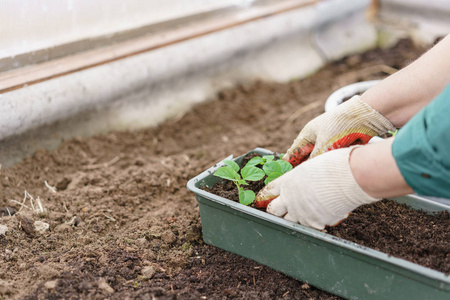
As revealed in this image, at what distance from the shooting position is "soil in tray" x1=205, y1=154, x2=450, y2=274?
1241 millimetres

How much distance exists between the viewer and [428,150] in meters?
0.99

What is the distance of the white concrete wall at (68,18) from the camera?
71.6 inches

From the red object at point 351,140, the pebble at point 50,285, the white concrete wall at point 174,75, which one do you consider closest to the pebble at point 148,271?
the pebble at point 50,285

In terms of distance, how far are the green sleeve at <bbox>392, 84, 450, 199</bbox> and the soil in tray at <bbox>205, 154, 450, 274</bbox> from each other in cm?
25

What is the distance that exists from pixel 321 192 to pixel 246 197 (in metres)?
0.25

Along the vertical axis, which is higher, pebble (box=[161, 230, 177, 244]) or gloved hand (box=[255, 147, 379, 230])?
gloved hand (box=[255, 147, 379, 230])

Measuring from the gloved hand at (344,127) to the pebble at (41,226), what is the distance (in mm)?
872

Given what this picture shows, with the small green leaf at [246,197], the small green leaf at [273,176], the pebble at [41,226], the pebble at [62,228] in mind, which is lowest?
the pebble at [62,228]

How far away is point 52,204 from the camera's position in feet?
5.52

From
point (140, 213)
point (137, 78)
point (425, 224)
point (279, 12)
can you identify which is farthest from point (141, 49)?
point (425, 224)

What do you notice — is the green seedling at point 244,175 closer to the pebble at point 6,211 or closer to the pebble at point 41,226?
the pebble at point 41,226

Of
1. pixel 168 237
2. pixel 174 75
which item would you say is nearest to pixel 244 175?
pixel 168 237

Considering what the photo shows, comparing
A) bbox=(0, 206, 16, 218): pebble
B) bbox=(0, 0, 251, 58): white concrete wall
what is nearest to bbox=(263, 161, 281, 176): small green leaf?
bbox=(0, 206, 16, 218): pebble

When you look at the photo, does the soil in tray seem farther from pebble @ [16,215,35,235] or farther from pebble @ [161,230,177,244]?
pebble @ [16,215,35,235]
